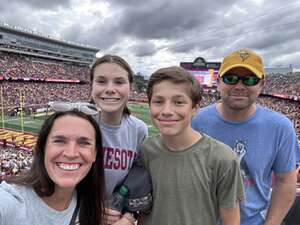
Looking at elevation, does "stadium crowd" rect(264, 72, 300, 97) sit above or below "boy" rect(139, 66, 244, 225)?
above

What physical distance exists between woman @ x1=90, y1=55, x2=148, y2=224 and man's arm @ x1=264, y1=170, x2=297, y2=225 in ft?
3.78

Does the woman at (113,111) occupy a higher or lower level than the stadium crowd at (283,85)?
lower

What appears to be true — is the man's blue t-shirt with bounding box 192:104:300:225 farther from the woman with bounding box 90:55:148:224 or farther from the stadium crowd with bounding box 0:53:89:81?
the stadium crowd with bounding box 0:53:89:81

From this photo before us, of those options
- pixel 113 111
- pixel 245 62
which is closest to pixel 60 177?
pixel 113 111

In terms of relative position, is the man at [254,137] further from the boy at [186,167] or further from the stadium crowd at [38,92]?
the stadium crowd at [38,92]

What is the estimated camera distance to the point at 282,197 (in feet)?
7.56

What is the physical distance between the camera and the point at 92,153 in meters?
1.89

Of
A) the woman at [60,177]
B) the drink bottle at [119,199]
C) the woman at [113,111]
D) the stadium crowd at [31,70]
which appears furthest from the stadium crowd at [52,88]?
the woman at [60,177]

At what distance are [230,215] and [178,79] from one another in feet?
3.18

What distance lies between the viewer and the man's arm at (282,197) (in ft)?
7.54

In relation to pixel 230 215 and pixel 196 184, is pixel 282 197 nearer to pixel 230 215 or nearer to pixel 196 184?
pixel 230 215

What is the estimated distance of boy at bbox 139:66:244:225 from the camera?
1.93 m

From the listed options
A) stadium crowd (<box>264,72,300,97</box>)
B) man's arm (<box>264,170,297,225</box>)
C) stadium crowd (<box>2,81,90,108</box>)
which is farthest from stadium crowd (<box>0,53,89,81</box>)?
man's arm (<box>264,170,297,225</box>)

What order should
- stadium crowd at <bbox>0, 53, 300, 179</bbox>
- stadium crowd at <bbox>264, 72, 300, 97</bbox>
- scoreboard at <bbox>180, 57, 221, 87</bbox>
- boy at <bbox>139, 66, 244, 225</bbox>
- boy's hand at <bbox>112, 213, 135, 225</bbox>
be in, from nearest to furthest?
1. boy at <bbox>139, 66, 244, 225</bbox>
2. boy's hand at <bbox>112, 213, 135, 225</bbox>
3. stadium crowd at <bbox>0, 53, 300, 179</bbox>
4. scoreboard at <bbox>180, 57, 221, 87</bbox>
5. stadium crowd at <bbox>264, 72, 300, 97</bbox>
